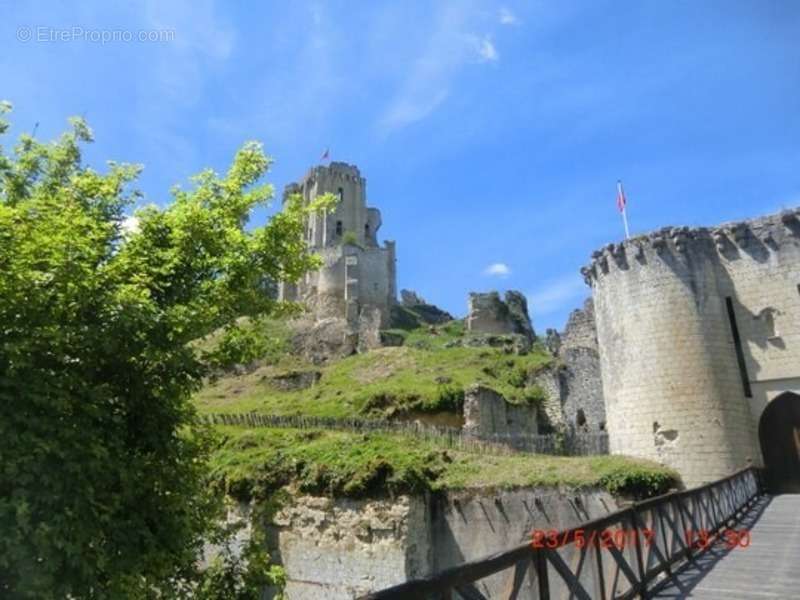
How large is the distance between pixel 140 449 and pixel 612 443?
1670 cm

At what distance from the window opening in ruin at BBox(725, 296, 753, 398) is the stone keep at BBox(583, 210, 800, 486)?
0.11ft

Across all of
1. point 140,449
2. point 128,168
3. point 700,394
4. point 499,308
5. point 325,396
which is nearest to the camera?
point 140,449

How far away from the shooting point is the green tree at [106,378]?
5.91 m

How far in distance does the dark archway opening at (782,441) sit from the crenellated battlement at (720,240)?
4.84m

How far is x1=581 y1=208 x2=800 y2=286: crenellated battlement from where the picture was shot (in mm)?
18781

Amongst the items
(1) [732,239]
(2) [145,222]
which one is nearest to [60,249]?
(2) [145,222]

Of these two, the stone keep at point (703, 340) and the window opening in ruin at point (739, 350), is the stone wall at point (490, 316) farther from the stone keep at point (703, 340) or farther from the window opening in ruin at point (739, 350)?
the window opening in ruin at point (739, 350)

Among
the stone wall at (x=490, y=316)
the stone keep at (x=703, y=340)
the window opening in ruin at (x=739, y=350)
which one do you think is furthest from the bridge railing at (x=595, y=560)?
the stone wall at (x=490, y=316)

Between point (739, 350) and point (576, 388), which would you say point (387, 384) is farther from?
point (739, 350)

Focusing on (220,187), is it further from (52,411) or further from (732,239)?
(732,239)

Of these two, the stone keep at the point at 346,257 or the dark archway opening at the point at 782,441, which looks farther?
the stone keep at the point at 346,257

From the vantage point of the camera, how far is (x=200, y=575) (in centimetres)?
921

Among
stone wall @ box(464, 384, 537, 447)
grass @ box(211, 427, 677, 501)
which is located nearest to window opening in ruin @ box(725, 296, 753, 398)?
grass @ box(211, 427, 677, 501)
